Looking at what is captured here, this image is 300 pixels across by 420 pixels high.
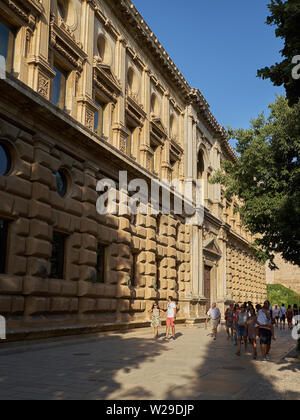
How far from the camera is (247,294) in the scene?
165 ft

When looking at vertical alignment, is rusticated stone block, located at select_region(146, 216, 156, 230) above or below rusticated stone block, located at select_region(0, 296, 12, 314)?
above

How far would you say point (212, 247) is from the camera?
36.5 metres

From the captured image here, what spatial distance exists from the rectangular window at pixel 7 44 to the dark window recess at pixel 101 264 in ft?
27.6

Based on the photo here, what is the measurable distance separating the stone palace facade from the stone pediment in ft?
6.84

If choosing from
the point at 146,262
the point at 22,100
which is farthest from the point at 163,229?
the point at 22,100

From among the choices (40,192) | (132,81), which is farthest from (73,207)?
(132,81)

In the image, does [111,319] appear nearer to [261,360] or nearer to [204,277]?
[261,360]

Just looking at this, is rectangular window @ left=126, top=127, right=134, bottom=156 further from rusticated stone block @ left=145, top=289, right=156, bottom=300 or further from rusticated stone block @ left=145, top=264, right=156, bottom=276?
rusticated stone block @ left=145, top=289, right=156, bottom=300

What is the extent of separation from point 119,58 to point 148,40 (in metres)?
3.62

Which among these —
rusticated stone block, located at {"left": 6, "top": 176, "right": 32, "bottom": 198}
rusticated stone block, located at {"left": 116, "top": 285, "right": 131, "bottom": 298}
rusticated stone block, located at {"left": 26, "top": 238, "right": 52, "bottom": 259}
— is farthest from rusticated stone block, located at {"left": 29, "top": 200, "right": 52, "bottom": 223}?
rusticated stone block, located at {"left": 116, "top": 285, "right": 131, "bottom": 298}

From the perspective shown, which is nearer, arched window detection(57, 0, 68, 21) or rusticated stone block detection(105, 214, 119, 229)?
arched window detection(57, 0, 68, 21)

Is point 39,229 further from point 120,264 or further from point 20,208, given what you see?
point 120,264

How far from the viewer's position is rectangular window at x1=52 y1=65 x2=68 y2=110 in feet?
60.1

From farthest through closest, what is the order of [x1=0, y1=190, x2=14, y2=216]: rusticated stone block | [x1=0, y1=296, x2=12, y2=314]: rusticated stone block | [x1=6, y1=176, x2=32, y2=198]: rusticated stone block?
1. [x1=6, y1=176, x2=32, y2=198]: rusticated stone block
2. [x1=0, y1=190, x2=14, y2=216]: rusticated stone block
3. [x1=0, y1=296, x2=12, y2=314]: rusticated stone block
